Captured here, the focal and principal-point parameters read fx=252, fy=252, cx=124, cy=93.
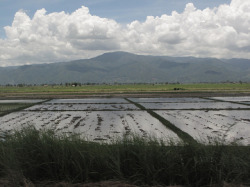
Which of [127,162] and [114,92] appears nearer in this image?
[127,162]

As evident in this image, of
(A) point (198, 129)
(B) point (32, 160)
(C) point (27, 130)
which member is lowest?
(A) point (198, 129)

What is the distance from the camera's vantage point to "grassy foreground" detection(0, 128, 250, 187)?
5.33m

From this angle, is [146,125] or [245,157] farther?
[146,125]

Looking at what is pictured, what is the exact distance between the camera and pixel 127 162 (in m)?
5.73

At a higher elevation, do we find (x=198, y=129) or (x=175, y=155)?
(x=175, y=155)

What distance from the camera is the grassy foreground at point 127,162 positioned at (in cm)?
533

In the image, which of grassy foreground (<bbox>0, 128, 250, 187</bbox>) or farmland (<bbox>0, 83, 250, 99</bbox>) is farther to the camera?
farmland (<bbox>0, 83, 250, 99</bbox>)

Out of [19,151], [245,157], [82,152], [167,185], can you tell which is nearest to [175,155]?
[167,185]

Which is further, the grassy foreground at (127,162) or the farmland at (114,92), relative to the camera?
the farmland at (114,92)

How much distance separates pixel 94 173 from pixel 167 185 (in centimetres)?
162

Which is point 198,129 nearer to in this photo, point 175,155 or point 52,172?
point 175,155

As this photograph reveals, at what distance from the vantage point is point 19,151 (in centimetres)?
589

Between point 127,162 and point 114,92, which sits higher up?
point 114,92

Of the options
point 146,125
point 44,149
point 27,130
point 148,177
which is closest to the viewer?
point 148,177
